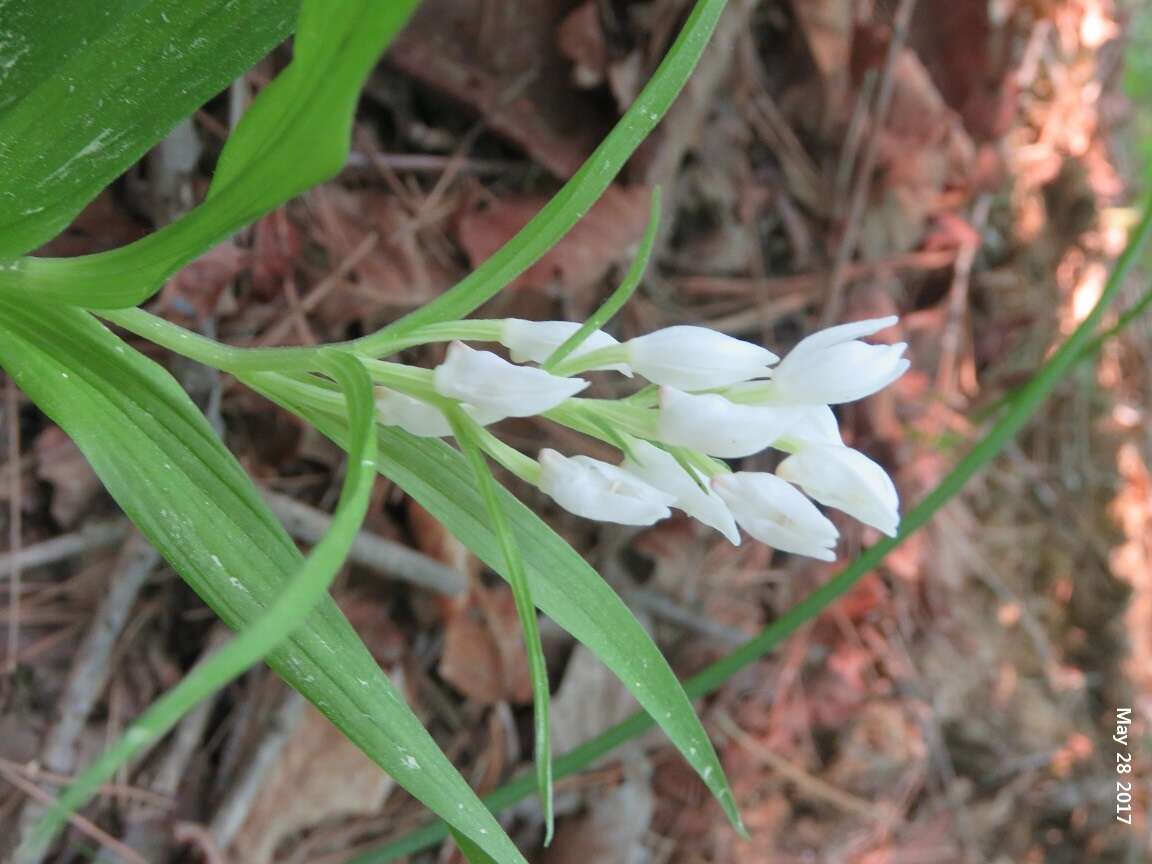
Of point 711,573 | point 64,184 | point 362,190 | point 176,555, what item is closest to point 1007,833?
point 711,573

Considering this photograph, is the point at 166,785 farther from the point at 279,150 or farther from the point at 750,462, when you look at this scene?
the point at 750,462

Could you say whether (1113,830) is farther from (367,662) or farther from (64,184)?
(64,184)

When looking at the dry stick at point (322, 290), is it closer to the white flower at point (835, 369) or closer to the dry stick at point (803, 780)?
the white flower at point (835, 369)

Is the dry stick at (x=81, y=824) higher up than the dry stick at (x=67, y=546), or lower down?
lower down
